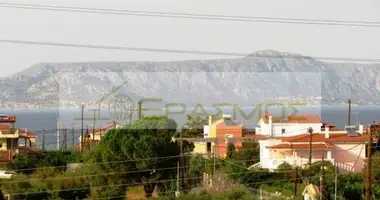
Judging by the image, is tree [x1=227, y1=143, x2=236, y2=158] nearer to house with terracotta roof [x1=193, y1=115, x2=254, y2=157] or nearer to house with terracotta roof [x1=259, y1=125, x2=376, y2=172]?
house with terracotta roof [x1=193, y1=115, x2=254, y2=157]

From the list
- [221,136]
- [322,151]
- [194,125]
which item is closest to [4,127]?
[221,136]

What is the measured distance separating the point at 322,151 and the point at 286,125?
269 inches

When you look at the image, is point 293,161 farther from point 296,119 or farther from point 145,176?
point 296,119

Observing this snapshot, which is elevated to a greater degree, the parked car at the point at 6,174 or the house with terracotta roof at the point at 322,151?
the house with terracotta roof at the point at 322,151

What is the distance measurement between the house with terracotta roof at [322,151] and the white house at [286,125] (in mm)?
5235

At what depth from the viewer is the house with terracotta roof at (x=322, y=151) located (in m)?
23.9

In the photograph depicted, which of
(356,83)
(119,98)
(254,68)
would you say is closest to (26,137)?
(119,98)

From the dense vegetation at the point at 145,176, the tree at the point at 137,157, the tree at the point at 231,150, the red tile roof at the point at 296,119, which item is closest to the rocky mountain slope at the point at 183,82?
the red tile roof at the point at 296,119

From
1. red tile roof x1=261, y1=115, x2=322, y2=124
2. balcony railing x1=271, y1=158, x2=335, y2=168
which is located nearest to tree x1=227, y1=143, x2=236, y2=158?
balcony railing x1=271, y1=158, x2=335, y2=168

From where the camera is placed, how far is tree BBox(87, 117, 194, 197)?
1966 cm

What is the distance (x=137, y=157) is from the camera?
19719 millimetres

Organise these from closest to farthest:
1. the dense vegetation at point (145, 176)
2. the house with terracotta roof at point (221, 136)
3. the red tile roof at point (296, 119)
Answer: the dense vegetation at point (145, 176) → the house with terracotta roof at point (221, 136) → the red tile roof at point (296, 119)

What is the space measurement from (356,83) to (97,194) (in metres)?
83.0

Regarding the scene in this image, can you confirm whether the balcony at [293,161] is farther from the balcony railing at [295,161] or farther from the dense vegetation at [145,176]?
the dense vegetation at [145,176]
